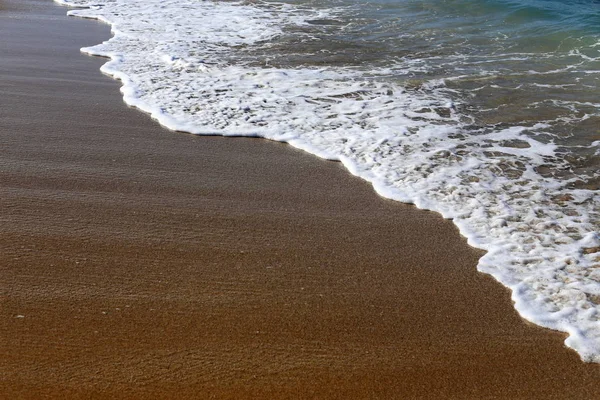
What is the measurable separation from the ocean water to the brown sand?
0.32 metres

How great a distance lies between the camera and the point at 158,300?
367 centimetres

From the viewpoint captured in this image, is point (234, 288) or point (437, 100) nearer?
point (234, 288)

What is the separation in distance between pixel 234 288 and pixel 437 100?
4.35 meters

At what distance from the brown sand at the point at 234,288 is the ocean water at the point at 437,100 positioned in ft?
1.04

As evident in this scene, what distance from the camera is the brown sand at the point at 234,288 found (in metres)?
3.15

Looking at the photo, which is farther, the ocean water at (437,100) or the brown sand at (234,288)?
the ocean water at (437,100)

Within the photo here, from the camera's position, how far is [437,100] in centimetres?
749

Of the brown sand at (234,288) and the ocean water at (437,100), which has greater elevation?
the ocean water at (437,100)

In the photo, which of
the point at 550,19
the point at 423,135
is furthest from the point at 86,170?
the point at 550,19

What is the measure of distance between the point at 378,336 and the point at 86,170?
2792mm

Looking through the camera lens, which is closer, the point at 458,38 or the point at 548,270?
the point at 548,270

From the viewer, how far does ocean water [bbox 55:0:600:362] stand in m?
4.54

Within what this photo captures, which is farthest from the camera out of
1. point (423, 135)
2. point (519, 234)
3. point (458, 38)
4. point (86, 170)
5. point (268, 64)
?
point (458, 38)

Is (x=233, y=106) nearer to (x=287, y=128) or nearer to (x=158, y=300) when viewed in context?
(x=287, y=128)
